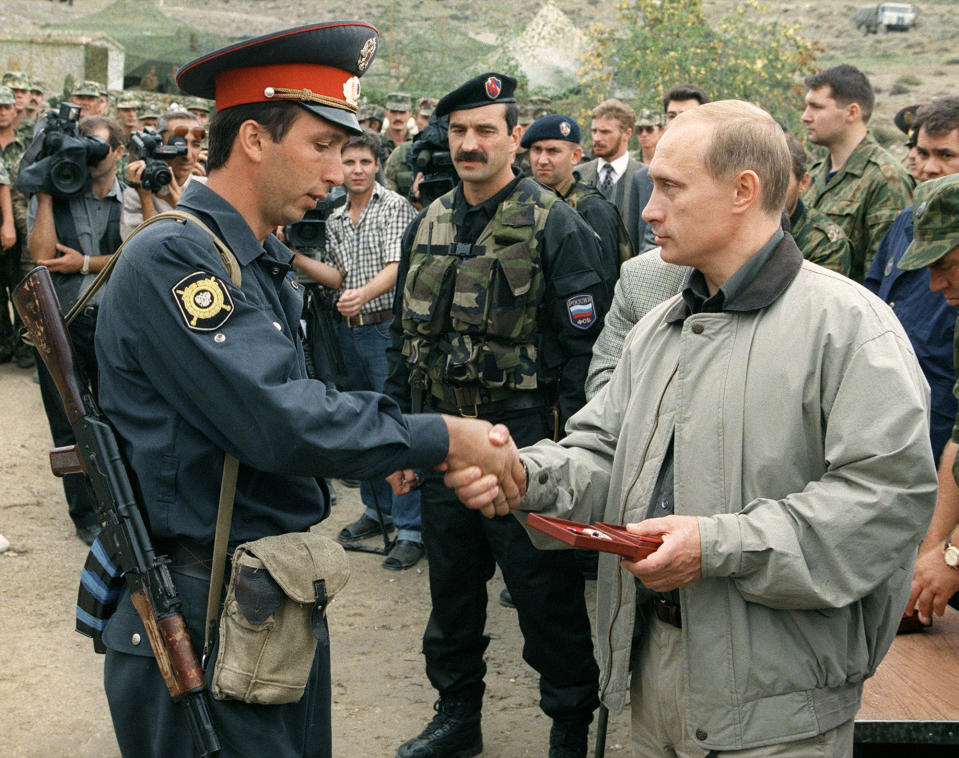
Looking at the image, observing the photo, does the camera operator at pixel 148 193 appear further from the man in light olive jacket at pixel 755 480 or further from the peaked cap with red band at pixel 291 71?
the man in light olive jacket at pixel 755 480

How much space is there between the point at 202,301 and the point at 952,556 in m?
2.15

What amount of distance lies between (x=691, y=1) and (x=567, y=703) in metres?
15.7

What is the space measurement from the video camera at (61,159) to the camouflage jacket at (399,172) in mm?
3225

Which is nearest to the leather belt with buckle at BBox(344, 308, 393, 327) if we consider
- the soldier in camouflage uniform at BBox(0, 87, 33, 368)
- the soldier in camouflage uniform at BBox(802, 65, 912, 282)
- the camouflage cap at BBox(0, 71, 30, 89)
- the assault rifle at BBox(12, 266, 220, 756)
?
the soldier in camouflage uniform at BBox(802, 65, 912, 282)

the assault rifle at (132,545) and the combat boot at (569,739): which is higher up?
the assault rifle at (132,545)

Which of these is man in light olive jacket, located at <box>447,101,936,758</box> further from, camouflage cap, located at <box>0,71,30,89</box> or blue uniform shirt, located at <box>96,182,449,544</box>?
camouflage cap, located at <box>0,71,30,89</box>

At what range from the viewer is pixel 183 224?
2.22 meters

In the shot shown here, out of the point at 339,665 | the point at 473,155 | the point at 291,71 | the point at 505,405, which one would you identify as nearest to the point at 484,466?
the point at 291,71

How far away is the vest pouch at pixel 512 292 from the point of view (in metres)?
3.96

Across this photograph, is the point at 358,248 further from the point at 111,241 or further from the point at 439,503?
the point at 439,503

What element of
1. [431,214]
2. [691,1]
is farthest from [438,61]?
[431,214]

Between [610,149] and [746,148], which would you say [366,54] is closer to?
[746,148]

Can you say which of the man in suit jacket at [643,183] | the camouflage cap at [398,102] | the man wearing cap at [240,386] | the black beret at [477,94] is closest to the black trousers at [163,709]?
the man wearing cap at [240,386]

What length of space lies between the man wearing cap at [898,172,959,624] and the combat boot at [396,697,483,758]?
1816 mm
